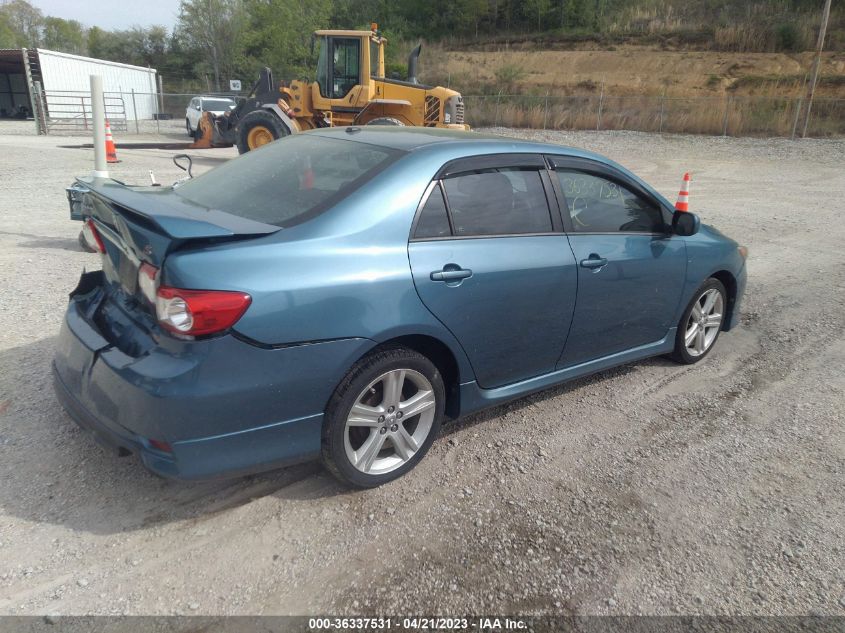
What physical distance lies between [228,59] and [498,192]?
5656cm

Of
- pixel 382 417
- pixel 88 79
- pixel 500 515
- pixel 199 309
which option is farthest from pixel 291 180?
pixel 88 79

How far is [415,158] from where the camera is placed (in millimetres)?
3150

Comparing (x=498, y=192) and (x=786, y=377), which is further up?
(x=498, y=192)

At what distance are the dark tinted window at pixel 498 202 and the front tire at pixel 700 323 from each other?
1.69 meters

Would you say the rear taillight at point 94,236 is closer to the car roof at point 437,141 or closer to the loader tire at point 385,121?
the car roof at point 437,141

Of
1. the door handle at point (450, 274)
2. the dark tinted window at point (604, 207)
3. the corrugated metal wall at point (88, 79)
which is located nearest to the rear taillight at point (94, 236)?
the door handle at point (450, 274)

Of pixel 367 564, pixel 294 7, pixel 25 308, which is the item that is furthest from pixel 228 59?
pixel 367 564

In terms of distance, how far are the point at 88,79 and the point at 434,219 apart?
36686mm

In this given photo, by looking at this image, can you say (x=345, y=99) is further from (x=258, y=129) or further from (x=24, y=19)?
(x=24, y=19)

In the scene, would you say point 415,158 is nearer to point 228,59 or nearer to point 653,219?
point 653,219

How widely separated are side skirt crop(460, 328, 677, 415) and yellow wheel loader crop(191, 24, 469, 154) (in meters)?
12.2

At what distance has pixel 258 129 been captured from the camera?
52.3 feet

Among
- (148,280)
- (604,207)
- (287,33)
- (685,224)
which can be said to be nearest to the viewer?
(148,280)

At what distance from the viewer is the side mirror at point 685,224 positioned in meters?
4.17
